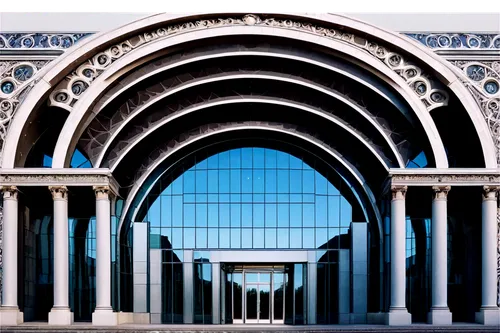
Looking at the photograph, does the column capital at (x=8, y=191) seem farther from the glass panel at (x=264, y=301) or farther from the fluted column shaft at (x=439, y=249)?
the fluted column shaft at (x=439, y=249)

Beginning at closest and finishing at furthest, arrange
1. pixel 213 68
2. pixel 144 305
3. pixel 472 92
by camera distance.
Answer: pixel 472 92 → pixel 213 68 → pixel 144 305

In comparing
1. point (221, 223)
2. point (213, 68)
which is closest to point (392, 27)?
point (213, 68)

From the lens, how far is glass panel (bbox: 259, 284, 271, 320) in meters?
35.6

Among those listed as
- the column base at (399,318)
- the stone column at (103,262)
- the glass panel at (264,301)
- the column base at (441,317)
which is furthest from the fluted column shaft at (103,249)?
the column base at (441,317)

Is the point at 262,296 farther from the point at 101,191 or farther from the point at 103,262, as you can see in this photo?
the point at 101,191

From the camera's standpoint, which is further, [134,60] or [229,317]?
[229,317]

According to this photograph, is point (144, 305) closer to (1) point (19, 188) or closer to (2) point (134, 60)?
(1) point (19, 188)

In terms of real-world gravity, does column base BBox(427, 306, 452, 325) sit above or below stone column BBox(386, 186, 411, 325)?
below

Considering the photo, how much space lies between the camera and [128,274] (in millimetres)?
34250

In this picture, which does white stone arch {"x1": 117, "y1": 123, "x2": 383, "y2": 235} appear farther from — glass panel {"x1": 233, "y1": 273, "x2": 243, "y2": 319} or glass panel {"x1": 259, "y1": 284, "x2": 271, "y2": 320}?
glass panel {"x1": 259, "y1": 284, "x2": 271, "y2": 320}

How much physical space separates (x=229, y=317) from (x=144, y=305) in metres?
4.31

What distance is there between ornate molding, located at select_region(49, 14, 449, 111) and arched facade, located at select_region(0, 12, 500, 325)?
0.06 m

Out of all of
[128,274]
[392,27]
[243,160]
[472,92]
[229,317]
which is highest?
[392,27]

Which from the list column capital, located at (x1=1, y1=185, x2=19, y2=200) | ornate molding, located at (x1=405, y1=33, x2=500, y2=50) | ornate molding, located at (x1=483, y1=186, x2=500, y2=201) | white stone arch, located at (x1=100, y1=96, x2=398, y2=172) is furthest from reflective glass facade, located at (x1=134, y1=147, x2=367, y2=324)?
ornate molding, located at (x1=405, y1=33, x2=500, y2=50)
